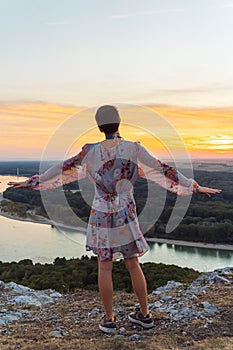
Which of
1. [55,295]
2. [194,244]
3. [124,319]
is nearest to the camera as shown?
[124,319]

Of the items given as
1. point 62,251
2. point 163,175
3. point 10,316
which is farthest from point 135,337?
point 62,251

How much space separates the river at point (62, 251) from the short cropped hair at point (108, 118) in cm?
1752

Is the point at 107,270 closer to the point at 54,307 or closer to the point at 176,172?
the point at 176,172

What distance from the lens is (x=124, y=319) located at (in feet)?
9.89

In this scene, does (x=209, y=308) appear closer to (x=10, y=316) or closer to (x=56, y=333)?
(x=56, y=333)

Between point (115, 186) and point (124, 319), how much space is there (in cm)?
113

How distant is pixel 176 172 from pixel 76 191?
849mm

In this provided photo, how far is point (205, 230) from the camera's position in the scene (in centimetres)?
2983

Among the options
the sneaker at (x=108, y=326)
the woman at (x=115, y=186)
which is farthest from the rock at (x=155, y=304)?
the woman at (x=115, y=186)

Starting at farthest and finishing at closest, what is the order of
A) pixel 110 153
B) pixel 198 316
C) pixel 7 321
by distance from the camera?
pixel 7 321 → pixel 198 316 → pixel 110 153

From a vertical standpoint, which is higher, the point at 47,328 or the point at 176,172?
the point at 176,172

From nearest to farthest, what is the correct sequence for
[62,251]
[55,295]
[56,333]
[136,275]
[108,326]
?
1. [136,275]
2. [108,326]
3. [56,333]
4. [55,295]
5. [62,251]

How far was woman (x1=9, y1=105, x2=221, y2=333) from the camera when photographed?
95.6 inches

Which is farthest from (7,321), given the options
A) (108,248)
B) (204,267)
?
(204,267)
